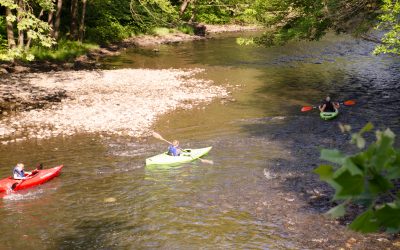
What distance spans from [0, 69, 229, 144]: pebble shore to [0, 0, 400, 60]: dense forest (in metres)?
2.70

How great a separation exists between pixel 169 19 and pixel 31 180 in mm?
40250

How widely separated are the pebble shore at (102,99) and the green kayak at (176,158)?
3.72 metres

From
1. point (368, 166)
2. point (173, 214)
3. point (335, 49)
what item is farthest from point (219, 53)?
point (368, 166)

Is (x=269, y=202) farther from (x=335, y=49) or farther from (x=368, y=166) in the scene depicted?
(x=335, y=49)

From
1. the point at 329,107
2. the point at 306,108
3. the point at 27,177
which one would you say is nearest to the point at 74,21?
the point at 306,108

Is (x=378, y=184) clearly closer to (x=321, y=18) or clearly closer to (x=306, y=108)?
(x=306, y=108)

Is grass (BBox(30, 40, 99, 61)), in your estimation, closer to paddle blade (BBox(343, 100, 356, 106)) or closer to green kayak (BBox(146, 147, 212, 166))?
green kayak (BBox(146, 147, 212, 166))

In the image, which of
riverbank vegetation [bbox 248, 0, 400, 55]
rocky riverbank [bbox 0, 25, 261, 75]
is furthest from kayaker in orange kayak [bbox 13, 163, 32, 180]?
rocky riverbank [bbox 0, 25, 261, 75]

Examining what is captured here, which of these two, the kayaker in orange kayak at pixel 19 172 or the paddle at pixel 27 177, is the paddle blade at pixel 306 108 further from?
the kayaker in orange kayak at pixel 19 172

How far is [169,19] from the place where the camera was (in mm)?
52312

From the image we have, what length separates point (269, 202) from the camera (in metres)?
12.8

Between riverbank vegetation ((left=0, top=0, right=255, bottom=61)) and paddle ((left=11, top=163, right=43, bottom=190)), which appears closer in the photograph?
paddle ((left=11, top=163, right=43, bottom=190))

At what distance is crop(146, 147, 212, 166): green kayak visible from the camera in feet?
53.0

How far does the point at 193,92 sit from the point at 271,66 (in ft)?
33.5
